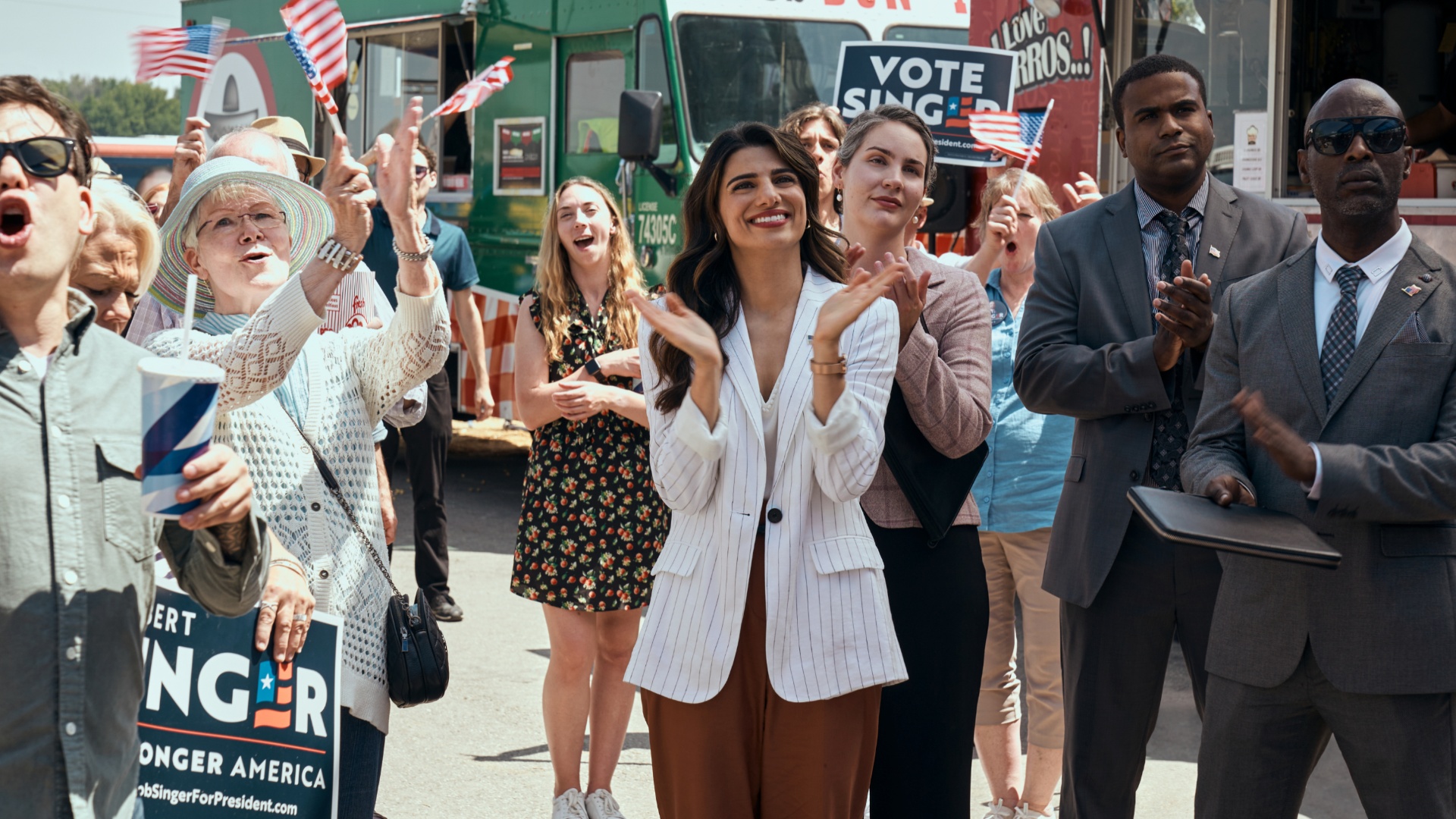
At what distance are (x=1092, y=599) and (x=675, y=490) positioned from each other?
1243mm

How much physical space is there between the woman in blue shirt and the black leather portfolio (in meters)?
1.52

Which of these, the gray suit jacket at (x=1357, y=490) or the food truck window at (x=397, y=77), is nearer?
the gray suit jacket at (x=1357, y=490)

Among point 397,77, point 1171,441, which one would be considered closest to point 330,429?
point 1171,441

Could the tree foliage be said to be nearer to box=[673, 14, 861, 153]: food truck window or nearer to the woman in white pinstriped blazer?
box=[673, 14, 861, 153]: food truck window

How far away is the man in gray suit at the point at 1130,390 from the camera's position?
361 centimetres

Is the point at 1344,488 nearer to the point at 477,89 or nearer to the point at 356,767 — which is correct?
the point at 356,767

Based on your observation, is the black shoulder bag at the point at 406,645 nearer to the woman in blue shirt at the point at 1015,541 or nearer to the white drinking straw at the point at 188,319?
the white drinking straw at the point at 188,319

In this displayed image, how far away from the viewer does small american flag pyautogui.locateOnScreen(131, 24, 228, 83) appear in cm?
580

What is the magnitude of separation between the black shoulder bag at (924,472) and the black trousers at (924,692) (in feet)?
0.23

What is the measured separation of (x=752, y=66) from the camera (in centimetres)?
876

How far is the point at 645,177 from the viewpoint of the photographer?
8914mm

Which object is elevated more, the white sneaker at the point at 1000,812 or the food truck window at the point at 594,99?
the food truck window at the point at 594,99

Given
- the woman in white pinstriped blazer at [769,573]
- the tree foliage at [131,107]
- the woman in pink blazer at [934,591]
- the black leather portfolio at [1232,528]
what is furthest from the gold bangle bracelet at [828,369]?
the tree foliage at [131,107]

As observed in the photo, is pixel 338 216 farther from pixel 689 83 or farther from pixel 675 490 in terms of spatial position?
pixel 689 83
